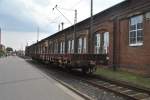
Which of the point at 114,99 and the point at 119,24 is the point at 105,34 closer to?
the point at 119,24

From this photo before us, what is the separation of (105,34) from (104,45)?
116 cm

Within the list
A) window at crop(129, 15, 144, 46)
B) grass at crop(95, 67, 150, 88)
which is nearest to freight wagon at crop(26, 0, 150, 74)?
window at crop(129, 15, 144, 46)

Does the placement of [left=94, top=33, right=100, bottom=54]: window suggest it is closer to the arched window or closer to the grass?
the arched window

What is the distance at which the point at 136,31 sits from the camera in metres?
20.2

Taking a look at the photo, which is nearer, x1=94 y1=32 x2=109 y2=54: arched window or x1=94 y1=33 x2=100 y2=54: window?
x1=94 y1=32 x2=109 y2=54: arched window

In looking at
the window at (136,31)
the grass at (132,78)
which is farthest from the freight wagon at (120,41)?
the grass at (132,78)

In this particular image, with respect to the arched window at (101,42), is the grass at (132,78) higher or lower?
lower

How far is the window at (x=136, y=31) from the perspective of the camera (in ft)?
64.4

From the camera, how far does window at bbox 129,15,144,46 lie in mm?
19628

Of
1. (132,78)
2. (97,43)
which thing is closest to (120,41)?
(97,43)

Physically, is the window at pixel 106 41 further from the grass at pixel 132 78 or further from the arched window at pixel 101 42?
the grass at pixel 132 78

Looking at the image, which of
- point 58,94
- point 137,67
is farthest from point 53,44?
point 58,94

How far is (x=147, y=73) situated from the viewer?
59.2ft

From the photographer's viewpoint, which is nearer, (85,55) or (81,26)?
(85,55)
